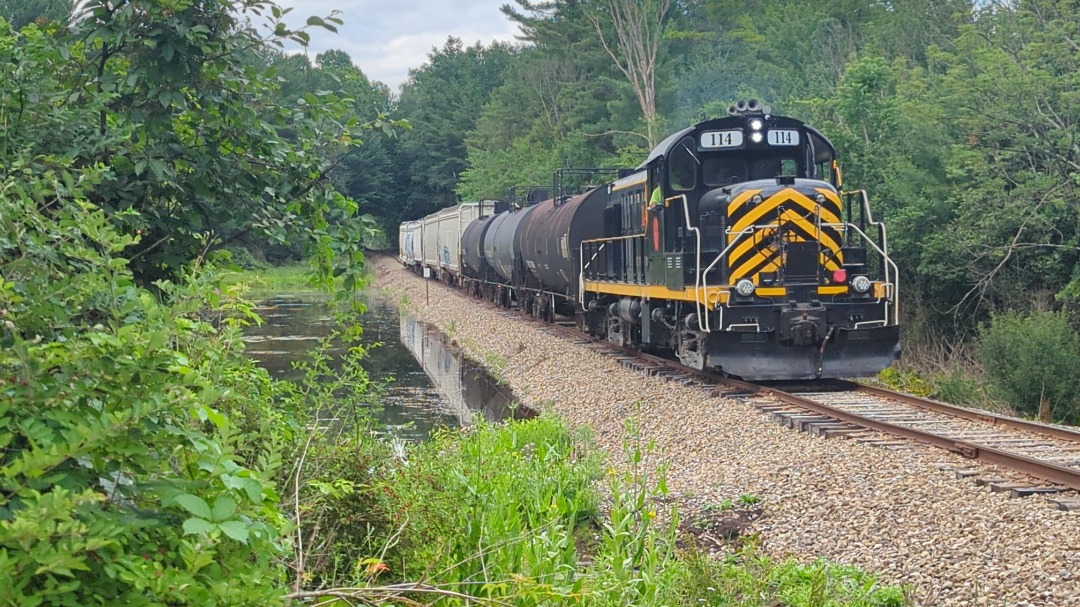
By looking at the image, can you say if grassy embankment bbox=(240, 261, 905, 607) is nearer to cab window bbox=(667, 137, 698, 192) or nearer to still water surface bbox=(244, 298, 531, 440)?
still water surface bbox=(244, 298, 531, 440)

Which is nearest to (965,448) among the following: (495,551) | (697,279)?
(697,279)

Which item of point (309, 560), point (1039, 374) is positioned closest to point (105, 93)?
point (309, 560)

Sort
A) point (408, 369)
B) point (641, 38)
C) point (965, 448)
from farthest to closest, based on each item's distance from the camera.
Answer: point (641, 38) < point (408, 369) < point (965, 448)

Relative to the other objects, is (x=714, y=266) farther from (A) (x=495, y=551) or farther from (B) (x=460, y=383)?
(A) (x=495, y=551)

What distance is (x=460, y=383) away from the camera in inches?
729

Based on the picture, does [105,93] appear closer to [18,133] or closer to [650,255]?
[18,133]

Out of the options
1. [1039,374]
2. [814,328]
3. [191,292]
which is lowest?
[1039,374]

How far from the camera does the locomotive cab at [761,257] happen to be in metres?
12.7

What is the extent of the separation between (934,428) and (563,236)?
11204 millimetres

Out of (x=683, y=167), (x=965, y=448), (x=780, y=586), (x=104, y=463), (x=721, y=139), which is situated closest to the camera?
(x=104, y=463)

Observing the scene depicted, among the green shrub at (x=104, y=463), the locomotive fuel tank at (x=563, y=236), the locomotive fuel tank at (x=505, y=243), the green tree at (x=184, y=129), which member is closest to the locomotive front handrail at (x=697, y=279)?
the locomotive fuel tank at (x=563, y=236)

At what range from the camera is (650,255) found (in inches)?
589

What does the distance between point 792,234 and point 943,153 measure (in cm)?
908

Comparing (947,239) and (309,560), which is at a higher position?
(947,239)
